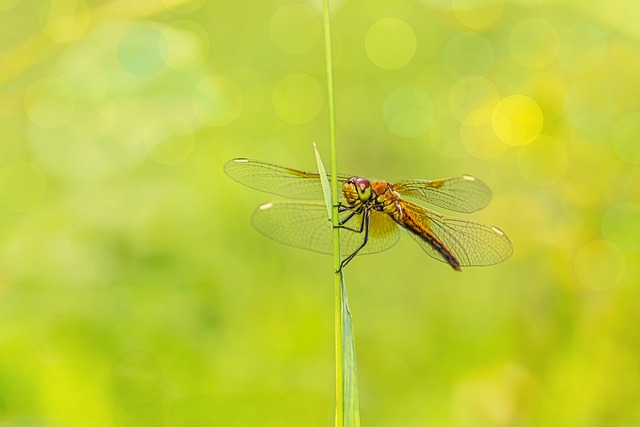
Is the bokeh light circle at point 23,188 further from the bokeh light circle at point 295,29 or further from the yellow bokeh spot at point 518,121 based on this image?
the yellow bokeh spot at point 518,121

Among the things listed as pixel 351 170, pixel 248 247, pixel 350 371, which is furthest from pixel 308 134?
pixel 350 371

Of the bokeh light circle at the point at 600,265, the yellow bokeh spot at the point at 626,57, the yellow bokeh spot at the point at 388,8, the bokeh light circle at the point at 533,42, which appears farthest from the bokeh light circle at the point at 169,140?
the yellow bokeh spot at the point at 626,57

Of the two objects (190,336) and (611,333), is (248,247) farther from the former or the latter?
(611,333)

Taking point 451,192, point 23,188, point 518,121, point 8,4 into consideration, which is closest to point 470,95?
point 518,121

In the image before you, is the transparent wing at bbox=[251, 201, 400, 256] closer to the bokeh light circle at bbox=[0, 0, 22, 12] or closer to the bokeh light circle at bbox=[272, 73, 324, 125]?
the bokeh light circle at bbox=[272, 73, 324, 125]

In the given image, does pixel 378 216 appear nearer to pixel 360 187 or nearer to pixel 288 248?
pixel 360 187

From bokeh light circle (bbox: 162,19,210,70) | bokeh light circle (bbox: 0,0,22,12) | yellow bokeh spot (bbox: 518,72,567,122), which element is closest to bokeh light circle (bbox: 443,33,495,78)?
yellow bokeh spot (bbox: 518,72,567,122)

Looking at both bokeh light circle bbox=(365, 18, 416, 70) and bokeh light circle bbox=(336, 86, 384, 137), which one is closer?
bokeh light circle bbox=(336, 86, 384, 137)
